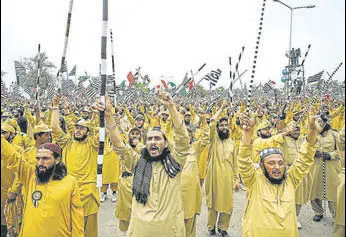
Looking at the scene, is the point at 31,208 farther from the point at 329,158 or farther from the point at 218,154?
the point at 329,158

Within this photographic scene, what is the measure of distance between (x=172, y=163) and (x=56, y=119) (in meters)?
2.02

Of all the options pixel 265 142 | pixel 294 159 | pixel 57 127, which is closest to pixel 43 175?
pixel 57 127

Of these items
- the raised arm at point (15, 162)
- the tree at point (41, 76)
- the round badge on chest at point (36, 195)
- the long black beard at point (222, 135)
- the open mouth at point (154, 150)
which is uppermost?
the tree at point (41, 76)

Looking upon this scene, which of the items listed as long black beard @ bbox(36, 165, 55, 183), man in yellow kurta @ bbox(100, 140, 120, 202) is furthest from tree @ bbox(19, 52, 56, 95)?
long black beard @ bbox(36, 165, 55, 183)

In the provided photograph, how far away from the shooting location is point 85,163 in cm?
469

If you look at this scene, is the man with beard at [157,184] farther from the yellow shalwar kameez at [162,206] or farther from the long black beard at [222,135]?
the long black beard at [222,135]

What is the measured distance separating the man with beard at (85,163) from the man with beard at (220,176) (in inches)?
78.6

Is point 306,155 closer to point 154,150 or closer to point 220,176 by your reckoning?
point 154,150

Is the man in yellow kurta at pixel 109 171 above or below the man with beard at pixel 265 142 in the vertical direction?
below

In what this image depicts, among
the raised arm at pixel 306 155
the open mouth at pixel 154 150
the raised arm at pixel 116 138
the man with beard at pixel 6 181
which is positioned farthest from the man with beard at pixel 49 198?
the raised arm at pixel 306 155

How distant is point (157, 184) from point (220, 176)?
2660 mm

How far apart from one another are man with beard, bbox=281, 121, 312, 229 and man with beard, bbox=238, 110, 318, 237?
9.74 ft

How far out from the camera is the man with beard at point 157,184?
3.10m

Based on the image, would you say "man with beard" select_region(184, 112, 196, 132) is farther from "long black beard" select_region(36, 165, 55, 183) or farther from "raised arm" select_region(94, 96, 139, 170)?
"long black beard" select_region(36, 165, 55, 183)
